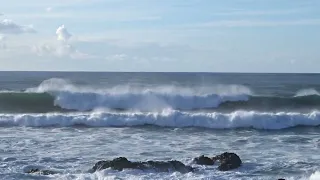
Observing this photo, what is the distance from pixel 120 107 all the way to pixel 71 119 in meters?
6.67

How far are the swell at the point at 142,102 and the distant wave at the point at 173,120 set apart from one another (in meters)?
4.96

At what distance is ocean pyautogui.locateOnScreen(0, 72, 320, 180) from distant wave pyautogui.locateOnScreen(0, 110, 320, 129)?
5 centimetres

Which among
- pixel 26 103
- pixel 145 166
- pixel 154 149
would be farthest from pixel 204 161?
pixel 26 103

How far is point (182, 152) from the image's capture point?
620 inches

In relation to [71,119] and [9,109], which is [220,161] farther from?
[9,109]

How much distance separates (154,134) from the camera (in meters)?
20.2

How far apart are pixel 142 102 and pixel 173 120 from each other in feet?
22.7

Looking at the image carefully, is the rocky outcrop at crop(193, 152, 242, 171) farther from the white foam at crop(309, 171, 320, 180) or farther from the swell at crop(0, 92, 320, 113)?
the swell at crop(0, 92, 320, 113)

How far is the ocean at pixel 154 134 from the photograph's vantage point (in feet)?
43.1

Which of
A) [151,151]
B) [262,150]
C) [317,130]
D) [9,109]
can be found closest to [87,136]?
[151,151]

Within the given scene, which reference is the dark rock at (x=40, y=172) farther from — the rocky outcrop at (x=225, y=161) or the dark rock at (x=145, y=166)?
the rocky outcrop at (x=225, y=161)

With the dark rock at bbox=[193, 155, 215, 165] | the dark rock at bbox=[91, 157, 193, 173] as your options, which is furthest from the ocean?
the dark rock at bbox=[193, 155, 215, 165]

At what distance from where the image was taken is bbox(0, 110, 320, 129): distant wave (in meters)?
23.6

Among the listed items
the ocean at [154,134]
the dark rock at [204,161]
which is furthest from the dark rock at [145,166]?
the dark rock at [204,161]
